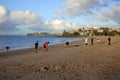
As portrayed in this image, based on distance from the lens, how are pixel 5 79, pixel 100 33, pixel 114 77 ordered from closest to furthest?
pixel 5 79, pixel 114 77, pixel 100 33

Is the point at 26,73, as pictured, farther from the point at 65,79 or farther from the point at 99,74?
the point at 99,74

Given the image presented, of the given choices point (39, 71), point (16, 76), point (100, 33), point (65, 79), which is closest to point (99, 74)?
point (65, 79)

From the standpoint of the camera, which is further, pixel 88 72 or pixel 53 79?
pixel 88 72

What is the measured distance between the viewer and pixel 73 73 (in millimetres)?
12898

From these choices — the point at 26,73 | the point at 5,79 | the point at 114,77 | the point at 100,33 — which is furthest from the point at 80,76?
the point at 100,33

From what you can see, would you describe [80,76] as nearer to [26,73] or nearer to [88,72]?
[88,72]

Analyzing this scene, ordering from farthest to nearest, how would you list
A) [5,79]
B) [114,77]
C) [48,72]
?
[48,72], [114,77], [5,79]

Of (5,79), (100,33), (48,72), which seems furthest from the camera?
(100,33)

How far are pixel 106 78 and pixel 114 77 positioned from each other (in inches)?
23.2

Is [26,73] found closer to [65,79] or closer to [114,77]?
[65,79]

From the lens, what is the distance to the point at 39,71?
522 inches

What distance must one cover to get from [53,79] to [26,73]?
1987mm

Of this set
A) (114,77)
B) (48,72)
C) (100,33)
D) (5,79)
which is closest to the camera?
(5,79)

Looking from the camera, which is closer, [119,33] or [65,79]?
[65,79]
